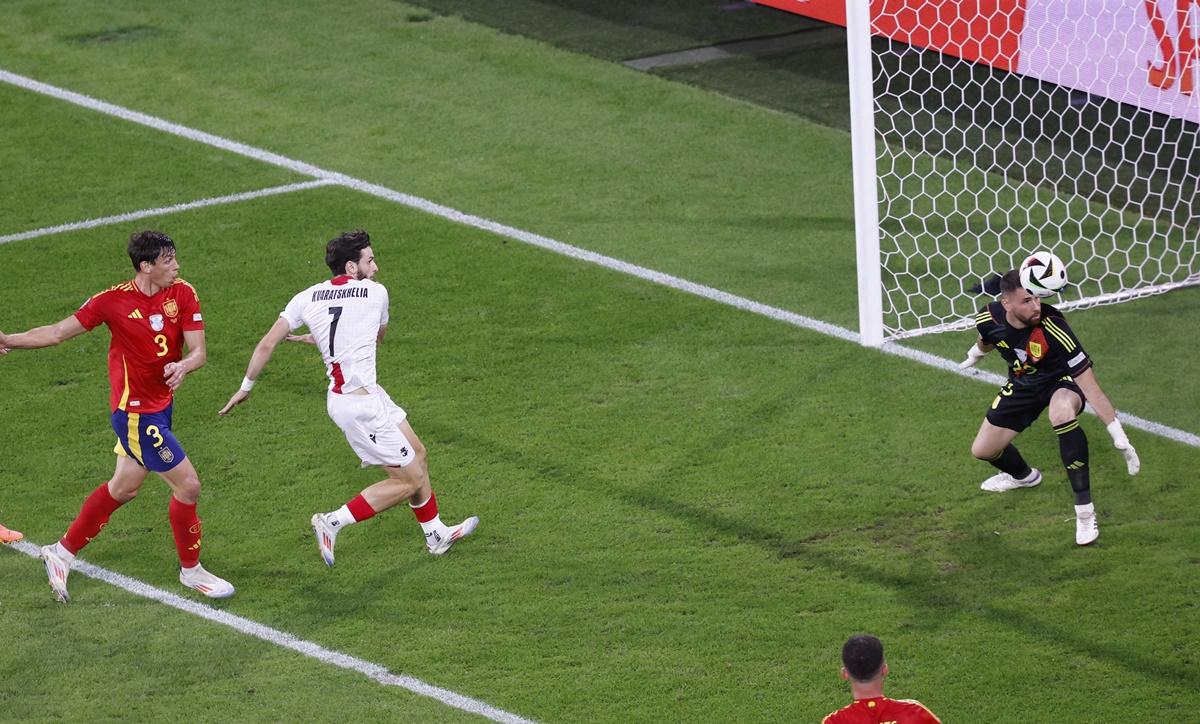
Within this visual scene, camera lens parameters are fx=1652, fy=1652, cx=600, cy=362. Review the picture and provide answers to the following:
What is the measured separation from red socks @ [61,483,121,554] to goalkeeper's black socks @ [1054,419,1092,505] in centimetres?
508

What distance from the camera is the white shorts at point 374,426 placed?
8.52 meters

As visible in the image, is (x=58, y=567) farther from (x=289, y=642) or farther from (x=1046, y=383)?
(x=1046, y=383)

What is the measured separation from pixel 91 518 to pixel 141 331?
1128 millimetres

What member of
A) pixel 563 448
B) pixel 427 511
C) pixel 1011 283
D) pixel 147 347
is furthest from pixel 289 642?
pixel 1011 283

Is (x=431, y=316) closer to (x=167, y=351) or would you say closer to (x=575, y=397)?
(x=575, y=397)

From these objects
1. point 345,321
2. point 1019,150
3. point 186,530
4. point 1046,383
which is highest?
point 345,321

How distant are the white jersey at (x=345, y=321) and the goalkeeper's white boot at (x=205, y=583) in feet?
4.02

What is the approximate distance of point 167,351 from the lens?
8.26 metres

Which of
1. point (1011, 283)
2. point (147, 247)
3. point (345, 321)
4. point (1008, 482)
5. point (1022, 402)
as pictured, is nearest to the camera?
point (147, 247)

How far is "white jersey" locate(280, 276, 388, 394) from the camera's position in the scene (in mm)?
8422

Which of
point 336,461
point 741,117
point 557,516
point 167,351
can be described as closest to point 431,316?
point 336,461

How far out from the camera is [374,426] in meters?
8.55

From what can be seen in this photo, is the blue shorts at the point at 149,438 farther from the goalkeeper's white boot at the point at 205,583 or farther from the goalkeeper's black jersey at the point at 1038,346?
the goalkeeper's black jersey at the point at 1038,346

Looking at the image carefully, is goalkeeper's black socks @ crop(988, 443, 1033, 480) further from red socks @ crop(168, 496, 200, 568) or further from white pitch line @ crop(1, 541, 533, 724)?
red socks @ crop(168, 496, 200, 568)
